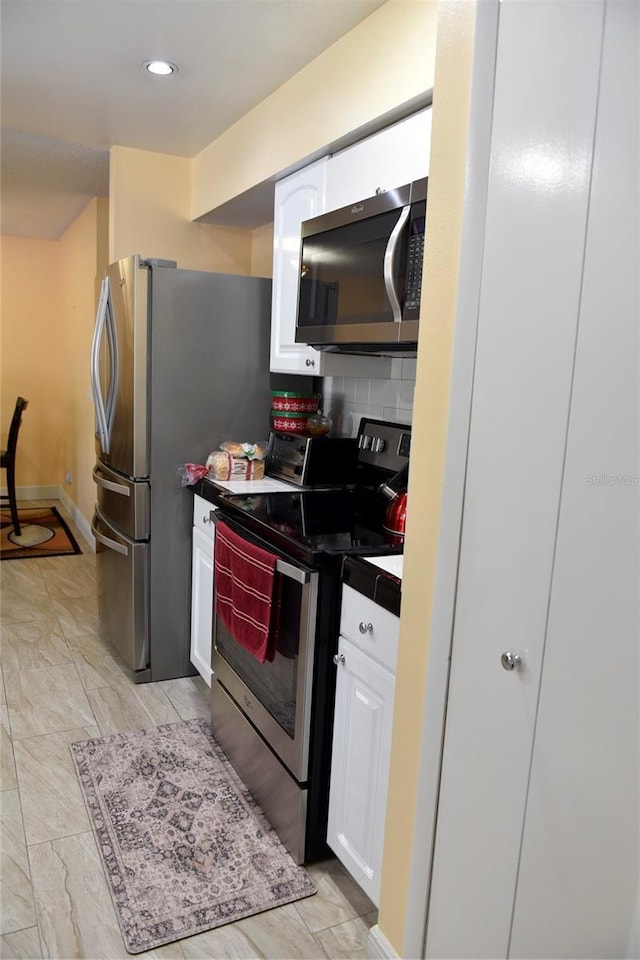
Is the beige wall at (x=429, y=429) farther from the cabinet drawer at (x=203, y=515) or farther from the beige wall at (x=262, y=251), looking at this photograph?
the beige wall at (x=262, y=251)

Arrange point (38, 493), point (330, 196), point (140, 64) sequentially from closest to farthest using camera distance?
point (330, 196), point (140, 64), point (38, 493)

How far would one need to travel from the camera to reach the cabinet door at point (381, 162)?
75.7 inches

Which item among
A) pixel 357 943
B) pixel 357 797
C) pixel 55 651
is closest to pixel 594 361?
pixel 357 797

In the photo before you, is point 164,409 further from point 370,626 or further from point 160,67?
point 370,626

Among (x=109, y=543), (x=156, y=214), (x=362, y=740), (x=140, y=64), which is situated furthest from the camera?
(x=156, y=214)

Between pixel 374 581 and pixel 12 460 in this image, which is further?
pixel 12 460

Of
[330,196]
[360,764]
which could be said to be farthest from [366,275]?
[360,764]

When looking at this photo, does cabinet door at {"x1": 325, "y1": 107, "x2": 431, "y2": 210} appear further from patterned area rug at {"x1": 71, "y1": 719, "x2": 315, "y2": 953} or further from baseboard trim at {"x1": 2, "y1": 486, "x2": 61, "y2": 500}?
baseboard trim at {"x1": 2, "y1": 486, "x2": 61, "y2": 500}

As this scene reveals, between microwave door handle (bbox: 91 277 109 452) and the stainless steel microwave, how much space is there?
1.11m

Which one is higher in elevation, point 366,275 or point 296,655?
point 366,275

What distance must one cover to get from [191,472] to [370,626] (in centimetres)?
149

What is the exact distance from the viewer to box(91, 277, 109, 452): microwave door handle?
123 inches

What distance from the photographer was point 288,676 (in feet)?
6.39

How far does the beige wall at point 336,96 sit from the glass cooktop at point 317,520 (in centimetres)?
123
